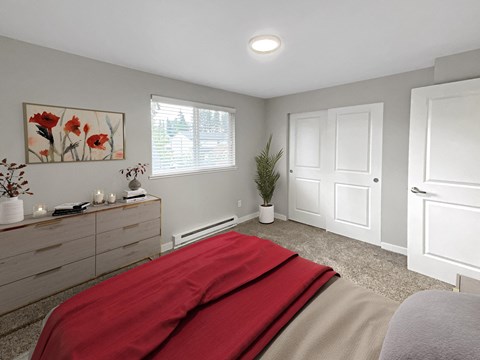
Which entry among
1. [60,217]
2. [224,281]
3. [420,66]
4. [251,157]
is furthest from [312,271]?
[251,157]

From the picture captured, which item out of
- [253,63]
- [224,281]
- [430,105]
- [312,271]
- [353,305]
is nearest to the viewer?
[353,305]

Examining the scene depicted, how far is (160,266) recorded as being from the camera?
1512 mm

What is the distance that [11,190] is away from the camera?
6.63ft

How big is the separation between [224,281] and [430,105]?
2.68 meters

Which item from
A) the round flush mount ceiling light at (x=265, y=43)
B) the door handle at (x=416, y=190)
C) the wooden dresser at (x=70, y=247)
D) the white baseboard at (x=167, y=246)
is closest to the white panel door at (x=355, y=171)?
the door handle at (x=416, y=190)

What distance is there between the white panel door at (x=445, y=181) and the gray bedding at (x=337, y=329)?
175cm

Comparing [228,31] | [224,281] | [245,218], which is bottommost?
[245,218]

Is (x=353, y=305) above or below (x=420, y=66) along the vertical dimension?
below

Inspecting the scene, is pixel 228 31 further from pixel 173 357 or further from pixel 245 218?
pixel 245 218

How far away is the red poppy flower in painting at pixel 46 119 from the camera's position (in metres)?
2.21

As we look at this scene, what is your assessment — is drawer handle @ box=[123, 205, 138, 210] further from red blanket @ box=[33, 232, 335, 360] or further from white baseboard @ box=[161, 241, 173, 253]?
red blanket @ box=[33, 232, 335, 360]

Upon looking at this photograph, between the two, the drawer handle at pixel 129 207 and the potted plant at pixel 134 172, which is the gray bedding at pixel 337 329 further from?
the potted plant at pixel 134 172

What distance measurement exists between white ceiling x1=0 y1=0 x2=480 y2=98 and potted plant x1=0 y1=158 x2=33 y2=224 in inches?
45.0

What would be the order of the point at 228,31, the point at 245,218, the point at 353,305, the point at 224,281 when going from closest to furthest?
the point at 353,305 → the point at 224,281 → the point at 228,31 → the point at 245,218
